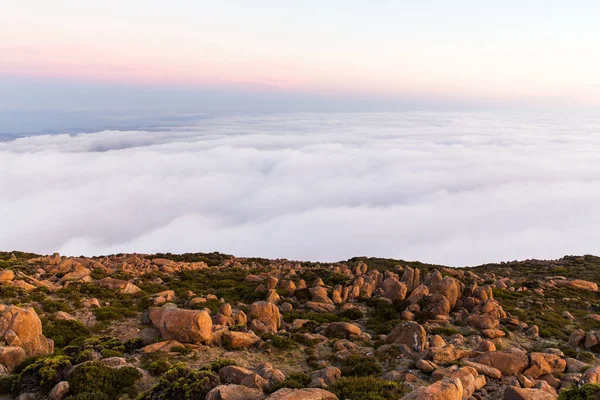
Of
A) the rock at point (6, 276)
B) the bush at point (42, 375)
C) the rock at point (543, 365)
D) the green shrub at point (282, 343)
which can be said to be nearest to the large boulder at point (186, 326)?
the green shrub at point (282, 343)

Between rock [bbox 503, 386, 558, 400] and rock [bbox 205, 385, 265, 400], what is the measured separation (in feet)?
34.3

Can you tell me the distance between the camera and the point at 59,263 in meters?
43.4

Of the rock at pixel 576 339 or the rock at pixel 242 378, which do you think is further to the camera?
the rock at pixel 576 339

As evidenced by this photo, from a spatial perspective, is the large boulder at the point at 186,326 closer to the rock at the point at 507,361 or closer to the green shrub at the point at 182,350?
the green shrub at the point at 182,350

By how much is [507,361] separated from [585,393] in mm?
5833

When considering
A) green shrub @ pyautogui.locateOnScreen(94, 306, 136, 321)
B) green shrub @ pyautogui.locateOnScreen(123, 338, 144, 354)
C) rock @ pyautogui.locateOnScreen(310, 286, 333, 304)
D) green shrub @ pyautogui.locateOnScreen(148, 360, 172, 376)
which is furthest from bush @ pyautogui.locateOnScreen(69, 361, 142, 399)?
rock @ pyautogui.locateOnScreen(310, 286, 333, 304)

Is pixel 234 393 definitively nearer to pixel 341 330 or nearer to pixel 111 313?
pixel 341 330

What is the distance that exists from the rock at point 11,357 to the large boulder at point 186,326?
266 inches

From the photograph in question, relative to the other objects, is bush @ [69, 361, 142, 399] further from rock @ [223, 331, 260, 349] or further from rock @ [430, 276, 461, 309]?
rock @ [430, 276, 461, 309]

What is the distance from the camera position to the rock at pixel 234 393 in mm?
14141

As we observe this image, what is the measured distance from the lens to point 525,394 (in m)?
15.4

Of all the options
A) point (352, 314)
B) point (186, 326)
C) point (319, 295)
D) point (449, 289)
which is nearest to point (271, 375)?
point (186, 326)

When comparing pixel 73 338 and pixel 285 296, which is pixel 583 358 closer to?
pixel 285 296

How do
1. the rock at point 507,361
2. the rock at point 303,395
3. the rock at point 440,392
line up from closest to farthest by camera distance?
the rock at point 440,392
the rock at point 303,395
the rock at point 507,361
